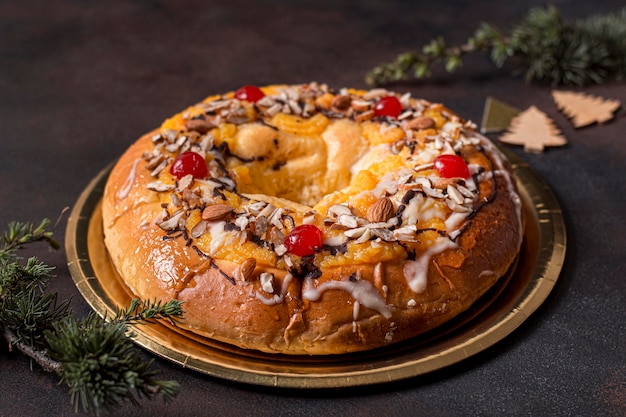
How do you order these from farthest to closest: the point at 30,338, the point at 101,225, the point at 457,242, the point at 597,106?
the point at 597,106 → the point at 101,225 → the point at 457,242 → the point at 30,338

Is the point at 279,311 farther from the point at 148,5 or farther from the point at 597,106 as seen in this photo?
the point at 148,5

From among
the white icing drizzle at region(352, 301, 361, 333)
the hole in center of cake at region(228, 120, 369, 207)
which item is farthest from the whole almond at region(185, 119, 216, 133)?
the white icing drizzle at region(352, 301, 361, 333)

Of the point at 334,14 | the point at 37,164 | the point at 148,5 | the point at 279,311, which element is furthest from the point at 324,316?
the point at 148,5

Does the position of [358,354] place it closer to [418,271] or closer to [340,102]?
[418,271]

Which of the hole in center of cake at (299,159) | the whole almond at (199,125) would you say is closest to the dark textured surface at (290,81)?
the whole almond at (199,125)

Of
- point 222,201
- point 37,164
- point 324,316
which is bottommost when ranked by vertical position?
point 37,164

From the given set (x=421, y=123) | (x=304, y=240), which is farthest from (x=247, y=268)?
(x=421, y=123)
